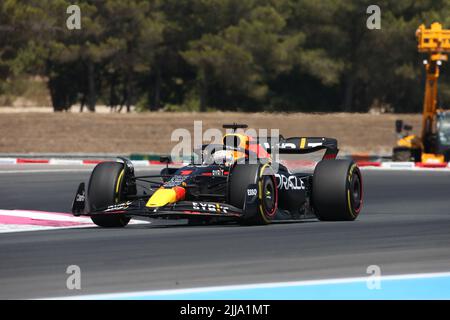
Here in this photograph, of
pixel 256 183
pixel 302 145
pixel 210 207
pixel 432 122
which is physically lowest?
pixel 210 207

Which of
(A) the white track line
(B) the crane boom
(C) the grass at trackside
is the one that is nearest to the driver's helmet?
(A) the white track line

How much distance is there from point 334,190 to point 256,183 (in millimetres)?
1514

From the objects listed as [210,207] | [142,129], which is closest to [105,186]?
[210,207]

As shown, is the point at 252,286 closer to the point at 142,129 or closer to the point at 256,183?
the point at 256,183

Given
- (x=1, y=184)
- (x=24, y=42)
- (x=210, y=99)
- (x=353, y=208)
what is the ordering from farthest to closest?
(x=210, y=99) < (x=24, y=42) < (x=1, y=184) < (x=353, y=208)

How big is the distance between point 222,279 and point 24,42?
44618 mm

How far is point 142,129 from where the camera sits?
52.0 m

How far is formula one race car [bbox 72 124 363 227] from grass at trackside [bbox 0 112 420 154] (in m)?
32.5

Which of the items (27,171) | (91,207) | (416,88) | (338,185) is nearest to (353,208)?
(338,185)

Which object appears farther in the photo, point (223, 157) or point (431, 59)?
point (431, 59)

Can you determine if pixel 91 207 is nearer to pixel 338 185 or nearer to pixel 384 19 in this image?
pixel 338 185

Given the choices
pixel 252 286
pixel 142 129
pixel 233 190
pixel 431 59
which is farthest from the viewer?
pixel 142 129

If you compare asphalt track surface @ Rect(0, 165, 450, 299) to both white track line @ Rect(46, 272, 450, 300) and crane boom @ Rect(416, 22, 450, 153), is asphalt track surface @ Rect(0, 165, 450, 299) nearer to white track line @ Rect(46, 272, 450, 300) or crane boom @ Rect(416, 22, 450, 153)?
white track line @ Rect(46, 272, 450, 300)

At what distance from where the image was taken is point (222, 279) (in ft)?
33.2
